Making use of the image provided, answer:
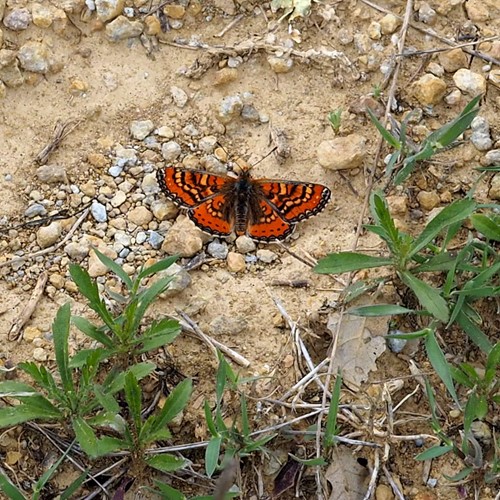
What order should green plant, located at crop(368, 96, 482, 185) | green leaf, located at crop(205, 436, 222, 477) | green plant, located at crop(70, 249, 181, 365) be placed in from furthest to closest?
1. green plant, located at crop(368, 96, 482, 185)
2. green plant, located at crop(70, 249, 181, 365)
3. green leaf, located at crop(205, 436, 222, 477)

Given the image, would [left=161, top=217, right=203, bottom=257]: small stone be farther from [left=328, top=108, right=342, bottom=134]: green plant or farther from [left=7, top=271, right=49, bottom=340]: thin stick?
[left=328, top=108, right=342, bottom=134]: green plant

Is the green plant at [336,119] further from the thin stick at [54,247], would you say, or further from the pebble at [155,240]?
the thin stick at [54,247]

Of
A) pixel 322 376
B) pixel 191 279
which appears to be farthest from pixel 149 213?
pixel 322 376

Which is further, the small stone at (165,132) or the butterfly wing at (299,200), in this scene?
the small stone at (165,132)

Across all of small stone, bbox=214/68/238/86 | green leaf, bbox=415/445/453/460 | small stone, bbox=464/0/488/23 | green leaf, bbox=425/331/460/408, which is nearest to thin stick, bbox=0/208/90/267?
small stone, bbox=214/68/238/86

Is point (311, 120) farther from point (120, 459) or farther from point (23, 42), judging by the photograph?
point (120, 459)

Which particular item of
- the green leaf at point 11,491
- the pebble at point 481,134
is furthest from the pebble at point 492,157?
the green leaf at point 11,491
